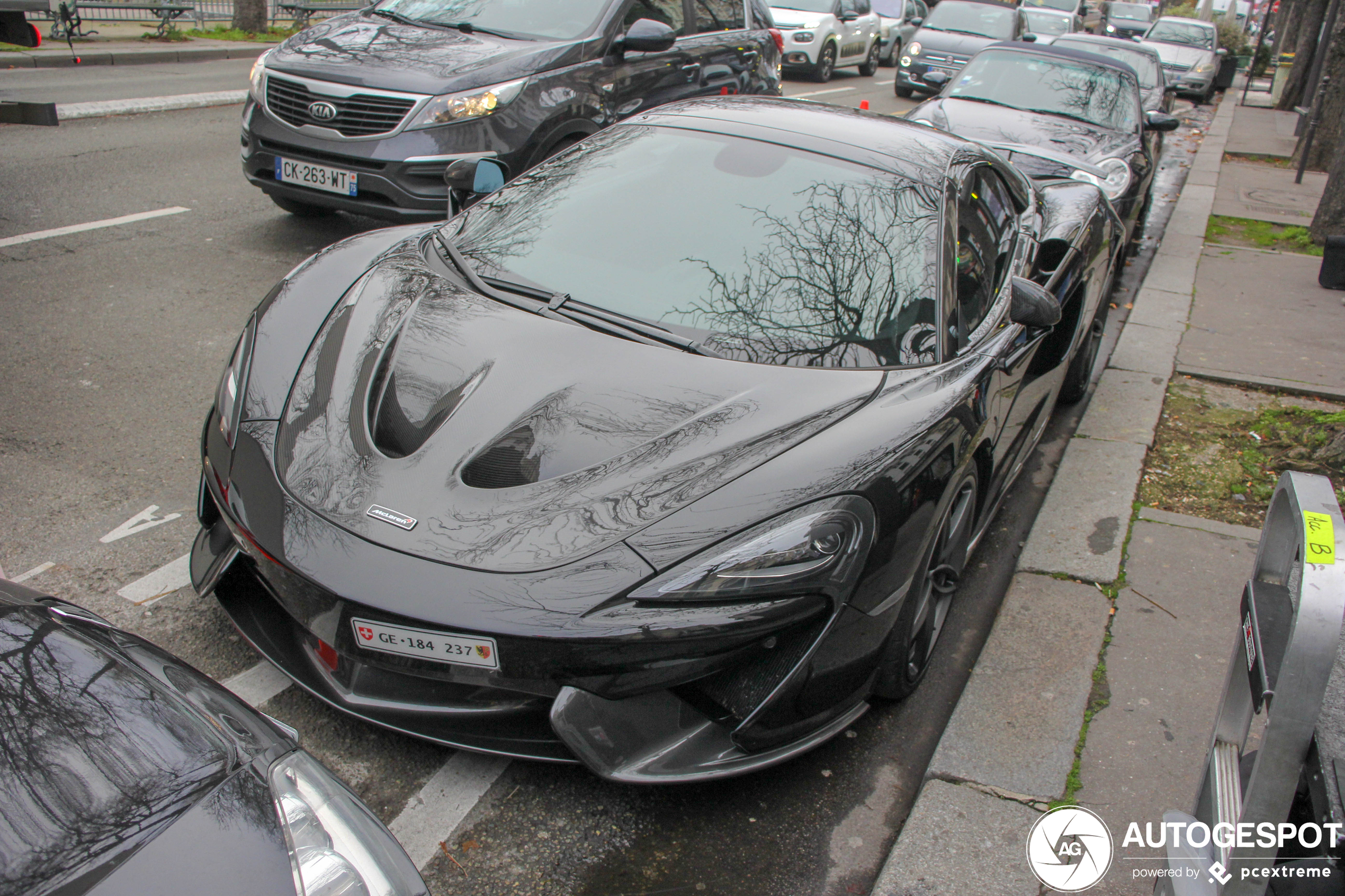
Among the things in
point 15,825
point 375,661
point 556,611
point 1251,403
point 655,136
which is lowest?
point 1251,403

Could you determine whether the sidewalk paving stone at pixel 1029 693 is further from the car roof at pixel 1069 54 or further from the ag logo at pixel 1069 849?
the car roof at pixel 1069 54

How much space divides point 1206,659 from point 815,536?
1.69 m

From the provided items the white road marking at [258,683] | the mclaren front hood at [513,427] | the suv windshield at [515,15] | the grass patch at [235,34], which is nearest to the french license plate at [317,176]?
the suv windshield at [515,15]

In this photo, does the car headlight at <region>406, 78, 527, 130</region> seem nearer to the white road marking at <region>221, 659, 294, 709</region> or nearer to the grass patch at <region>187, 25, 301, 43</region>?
the white road marking at <region>221, 659, 294, 709</region>

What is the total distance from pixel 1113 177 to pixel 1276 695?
6555mm

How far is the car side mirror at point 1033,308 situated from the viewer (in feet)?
10.9

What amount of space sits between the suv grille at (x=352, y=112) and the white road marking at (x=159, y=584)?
329 cm

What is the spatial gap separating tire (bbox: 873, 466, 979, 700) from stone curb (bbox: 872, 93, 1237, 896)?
6.8 inches

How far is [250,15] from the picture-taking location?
1825 cm

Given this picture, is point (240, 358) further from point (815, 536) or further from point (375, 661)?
point (815, 536)

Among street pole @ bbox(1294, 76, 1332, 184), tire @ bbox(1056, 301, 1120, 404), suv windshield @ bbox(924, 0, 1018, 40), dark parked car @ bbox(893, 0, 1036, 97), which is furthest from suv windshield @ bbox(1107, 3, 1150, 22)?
tire @ bbox(1056, 301, 1120, 404)

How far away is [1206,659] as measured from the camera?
3250mm

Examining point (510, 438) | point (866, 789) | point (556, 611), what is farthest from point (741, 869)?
point (510, 438)

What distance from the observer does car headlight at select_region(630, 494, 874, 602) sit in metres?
2.22
